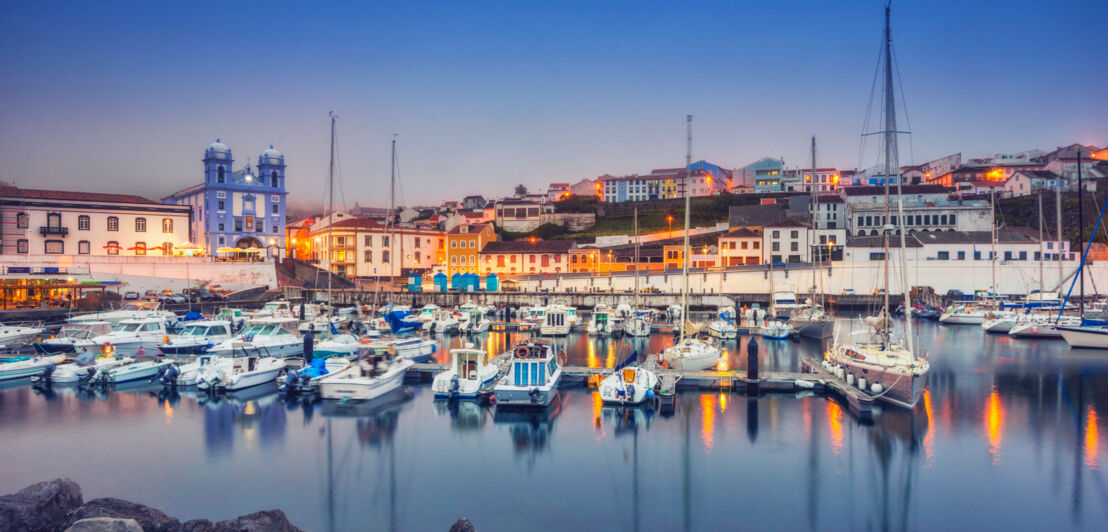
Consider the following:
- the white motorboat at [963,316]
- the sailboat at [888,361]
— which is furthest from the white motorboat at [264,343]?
the white motorboat at [963,316]

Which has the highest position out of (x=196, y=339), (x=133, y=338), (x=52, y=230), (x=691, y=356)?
(x=52, y=230)

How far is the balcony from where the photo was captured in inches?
1881

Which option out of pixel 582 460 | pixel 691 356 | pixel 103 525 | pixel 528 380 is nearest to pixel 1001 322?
pixel 691 356

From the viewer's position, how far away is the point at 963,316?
41562 mm

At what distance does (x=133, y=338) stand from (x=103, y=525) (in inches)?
842

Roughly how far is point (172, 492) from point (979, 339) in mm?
38600

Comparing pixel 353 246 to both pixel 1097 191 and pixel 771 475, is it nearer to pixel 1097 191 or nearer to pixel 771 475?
pixel 771 475

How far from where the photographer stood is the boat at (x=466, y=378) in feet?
60.7

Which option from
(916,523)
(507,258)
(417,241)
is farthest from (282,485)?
(417,241)

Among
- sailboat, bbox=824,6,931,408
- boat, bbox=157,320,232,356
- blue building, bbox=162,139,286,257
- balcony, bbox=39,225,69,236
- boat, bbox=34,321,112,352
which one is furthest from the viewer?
blue building, bbox=162,139,286,257

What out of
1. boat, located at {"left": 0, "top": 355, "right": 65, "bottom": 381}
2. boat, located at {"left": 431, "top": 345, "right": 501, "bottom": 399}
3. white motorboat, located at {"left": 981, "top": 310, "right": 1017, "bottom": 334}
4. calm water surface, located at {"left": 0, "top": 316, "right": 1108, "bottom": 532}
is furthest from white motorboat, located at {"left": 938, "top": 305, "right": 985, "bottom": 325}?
boat, located at {"left": 0, "top": 355, "right": 65, "bottom": 381}

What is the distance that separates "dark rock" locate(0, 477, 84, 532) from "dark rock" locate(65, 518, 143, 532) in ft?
6.27

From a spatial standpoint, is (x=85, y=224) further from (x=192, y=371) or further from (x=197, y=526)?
(x=197, y=526)

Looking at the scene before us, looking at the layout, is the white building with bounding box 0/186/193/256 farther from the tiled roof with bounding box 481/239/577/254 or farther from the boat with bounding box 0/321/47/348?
the tiled roof with bounding box 481/239/577/254
